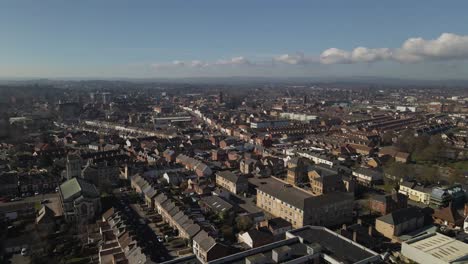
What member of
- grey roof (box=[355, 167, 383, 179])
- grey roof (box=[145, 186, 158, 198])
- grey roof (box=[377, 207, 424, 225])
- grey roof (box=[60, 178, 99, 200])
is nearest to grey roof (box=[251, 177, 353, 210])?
grey roof (box=[377, 207, 424, 225])

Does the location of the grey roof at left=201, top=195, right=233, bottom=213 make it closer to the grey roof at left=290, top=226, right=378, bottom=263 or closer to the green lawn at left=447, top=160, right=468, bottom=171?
the grey roof at left=290, top=226, right=378, bottom=263

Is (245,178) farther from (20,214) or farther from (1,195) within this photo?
(1,195)

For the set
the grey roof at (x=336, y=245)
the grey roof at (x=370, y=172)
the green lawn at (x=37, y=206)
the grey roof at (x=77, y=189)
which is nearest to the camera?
the grey roof at (x=336, y=245)

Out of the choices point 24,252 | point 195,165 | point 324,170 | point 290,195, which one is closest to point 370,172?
point 324,170

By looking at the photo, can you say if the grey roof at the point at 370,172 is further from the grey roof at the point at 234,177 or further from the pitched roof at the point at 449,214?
the grey roof at the point at 234,177

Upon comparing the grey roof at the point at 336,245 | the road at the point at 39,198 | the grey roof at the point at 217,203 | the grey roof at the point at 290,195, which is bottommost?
the road at the point at 39,198

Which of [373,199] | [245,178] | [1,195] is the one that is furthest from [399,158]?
[1,195]

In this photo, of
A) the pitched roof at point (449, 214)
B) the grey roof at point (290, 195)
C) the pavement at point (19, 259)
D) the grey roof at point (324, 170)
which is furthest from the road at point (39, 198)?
the pitched roof at point (449, 214)

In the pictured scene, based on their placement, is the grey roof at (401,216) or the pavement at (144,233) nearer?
the pavement at (144,233)
